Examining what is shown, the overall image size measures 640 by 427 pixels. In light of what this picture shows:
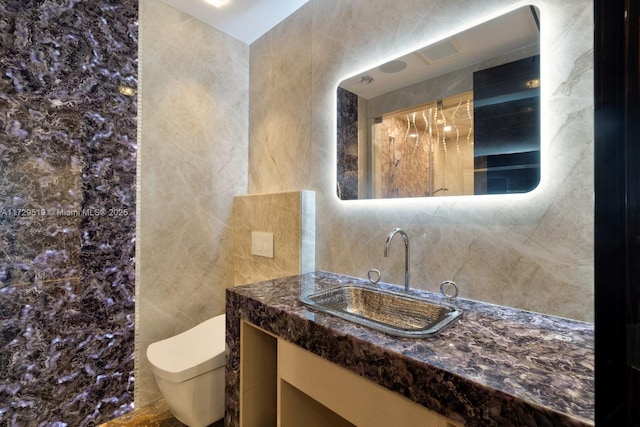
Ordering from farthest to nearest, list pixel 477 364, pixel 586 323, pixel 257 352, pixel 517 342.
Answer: pixel 257 352 → pixel 586 323 → pixel 517 342 → pixel 477 364

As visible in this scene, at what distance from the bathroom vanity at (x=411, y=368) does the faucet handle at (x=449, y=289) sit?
5 cm

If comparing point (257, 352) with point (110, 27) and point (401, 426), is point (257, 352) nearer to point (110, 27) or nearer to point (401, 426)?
point (401, 426)

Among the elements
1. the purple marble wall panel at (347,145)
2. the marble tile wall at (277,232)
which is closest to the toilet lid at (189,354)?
the marble tile wall at (277,232)

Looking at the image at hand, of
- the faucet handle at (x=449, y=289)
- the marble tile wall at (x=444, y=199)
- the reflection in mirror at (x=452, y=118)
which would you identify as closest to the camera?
the marble tile wall at (x=444, y=199)

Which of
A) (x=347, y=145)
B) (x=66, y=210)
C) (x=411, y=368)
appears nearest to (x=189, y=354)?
(x=66, y=210)

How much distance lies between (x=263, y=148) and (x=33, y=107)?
1242mm

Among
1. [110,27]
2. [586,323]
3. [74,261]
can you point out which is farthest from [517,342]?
[110,27]

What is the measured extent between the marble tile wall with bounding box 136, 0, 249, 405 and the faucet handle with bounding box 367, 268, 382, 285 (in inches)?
48.0

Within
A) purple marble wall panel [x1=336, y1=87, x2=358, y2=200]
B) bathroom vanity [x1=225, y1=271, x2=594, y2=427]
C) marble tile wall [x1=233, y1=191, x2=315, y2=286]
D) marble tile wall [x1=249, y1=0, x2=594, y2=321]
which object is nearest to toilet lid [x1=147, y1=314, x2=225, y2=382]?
bathroom vanity [x1=225, y1=271, x2=594, y2=427]

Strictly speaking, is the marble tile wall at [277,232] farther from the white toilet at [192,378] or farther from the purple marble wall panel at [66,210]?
the purple marble wall panel at [66,210]

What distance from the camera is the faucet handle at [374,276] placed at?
141cm

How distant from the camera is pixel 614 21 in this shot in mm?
335

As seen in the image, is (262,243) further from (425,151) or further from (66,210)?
(425,151)

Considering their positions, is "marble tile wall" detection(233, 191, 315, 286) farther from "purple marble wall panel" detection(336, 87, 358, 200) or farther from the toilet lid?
the toilet lid
